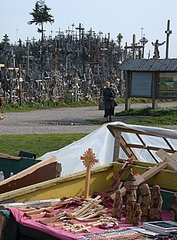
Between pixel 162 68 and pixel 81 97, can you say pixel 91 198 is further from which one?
pixel 81 97

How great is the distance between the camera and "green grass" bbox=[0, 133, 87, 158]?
1208 cm

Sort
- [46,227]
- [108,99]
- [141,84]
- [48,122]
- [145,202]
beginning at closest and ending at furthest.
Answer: [46,227] < [145,202] < [108,99] < [48,122] < [141,84]

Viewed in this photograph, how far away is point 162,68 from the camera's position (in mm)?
21625

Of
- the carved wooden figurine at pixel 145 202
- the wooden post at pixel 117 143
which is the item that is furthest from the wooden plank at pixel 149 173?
the wooden post at pixel 117 143

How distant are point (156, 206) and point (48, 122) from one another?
1399 centimetres

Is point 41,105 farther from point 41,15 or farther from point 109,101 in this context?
point 41,15

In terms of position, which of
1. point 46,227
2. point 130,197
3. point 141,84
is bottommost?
point 46,227

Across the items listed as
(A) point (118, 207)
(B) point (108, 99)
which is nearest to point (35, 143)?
(B) point (108, 99)

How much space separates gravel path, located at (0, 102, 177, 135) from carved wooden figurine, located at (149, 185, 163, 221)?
10699mm

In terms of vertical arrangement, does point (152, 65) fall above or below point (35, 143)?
above

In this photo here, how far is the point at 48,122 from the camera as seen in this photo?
63.4 ft

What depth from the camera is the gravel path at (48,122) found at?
16.8 meters

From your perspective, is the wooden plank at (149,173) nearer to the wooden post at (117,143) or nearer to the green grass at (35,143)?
the wooden post at (117,143)

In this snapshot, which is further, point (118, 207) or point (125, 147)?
point (125, 147)
